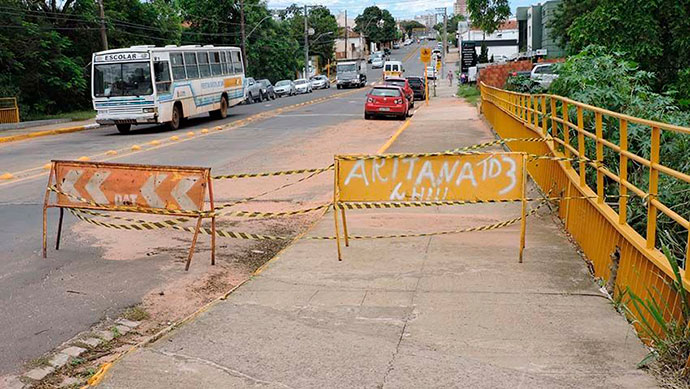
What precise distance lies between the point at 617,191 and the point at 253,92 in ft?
140

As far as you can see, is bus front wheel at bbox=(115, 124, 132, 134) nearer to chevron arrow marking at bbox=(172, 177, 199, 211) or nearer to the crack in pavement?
chevron arrow marking at bbox=(172, 177, 199, 211)

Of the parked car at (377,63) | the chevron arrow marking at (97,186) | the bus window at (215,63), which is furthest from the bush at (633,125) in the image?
the parked car at (377,63)

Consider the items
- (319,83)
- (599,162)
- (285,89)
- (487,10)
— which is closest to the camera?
(599,162)

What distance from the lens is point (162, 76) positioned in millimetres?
24891

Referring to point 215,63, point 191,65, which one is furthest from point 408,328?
point 215,63

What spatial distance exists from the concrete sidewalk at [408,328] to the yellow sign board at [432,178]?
65 cm

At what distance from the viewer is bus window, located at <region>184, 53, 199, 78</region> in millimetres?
26905

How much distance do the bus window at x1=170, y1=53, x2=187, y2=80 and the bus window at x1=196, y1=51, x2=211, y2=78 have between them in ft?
5.45

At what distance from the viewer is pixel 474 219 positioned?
939 cm

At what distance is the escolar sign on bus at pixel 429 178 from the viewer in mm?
7207

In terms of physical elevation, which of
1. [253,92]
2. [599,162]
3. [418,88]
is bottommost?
[418,88]

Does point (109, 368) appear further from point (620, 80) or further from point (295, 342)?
point (620, 80)

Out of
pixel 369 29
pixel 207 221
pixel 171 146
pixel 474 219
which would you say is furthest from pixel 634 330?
pixel 369 29

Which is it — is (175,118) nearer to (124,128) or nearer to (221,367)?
(124,128)
